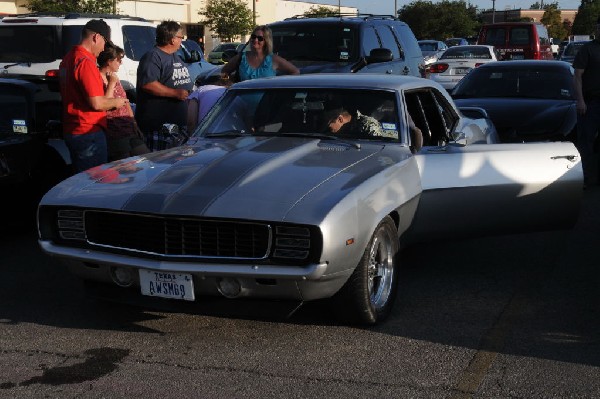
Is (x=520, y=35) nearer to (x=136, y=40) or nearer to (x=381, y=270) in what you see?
(x=136, y=40)

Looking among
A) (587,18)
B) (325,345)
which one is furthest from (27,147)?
(587,18)

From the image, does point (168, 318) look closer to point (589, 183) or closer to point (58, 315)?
point (58, 315)

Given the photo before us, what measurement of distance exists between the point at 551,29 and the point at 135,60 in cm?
7820

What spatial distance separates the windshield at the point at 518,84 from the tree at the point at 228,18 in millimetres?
43583

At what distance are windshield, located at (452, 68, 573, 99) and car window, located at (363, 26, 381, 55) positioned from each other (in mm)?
1324

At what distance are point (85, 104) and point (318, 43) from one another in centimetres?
570

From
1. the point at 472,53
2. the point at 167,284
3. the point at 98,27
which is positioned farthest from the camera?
the point at 472,53

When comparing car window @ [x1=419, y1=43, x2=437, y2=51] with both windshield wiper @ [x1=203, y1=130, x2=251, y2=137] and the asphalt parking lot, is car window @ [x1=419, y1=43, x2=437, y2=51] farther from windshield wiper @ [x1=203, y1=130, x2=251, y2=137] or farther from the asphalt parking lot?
windshield wiper @ [x1=203, y1=130, x2=251, y2=137]

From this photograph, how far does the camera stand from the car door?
625 cm

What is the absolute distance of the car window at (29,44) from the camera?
1300cm

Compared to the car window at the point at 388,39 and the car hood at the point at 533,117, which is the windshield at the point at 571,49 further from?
the car hood at the point at 533,117

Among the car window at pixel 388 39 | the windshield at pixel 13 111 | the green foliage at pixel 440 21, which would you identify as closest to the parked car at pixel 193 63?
the car window at pixel 388 39

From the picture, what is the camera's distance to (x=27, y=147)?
7.89 meters

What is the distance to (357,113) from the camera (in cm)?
654
